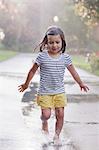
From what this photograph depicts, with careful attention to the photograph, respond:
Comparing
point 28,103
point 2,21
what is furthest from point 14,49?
point 28,103

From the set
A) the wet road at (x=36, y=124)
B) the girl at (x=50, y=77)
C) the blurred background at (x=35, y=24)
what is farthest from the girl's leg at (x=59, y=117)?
the blurred background at (x=35, y=24)

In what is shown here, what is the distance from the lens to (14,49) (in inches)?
3570

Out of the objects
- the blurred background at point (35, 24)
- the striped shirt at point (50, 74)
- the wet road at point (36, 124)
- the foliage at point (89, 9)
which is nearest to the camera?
the wet road at point (36, 124)

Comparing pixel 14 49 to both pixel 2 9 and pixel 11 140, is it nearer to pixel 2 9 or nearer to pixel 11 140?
pixel 2 9

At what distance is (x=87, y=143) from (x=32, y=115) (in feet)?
10.1

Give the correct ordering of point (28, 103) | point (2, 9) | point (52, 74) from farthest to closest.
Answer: point (2, 9), point (28, 103), point (52, 74)

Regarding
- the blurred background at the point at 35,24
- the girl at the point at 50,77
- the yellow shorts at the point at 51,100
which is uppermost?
the girl at the point at 50,77

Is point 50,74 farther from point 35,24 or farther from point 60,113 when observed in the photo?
point 35,24

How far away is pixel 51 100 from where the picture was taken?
7.61 metres

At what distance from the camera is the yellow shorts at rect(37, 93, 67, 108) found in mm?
7578

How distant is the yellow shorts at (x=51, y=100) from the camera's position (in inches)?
298

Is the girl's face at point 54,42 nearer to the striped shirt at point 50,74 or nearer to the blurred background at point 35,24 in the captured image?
the striped shirt at point 50,74

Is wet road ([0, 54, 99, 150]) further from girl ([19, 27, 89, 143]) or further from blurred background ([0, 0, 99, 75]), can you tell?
blurred background ([0, 0, 99, 75])

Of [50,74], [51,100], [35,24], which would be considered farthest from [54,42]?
[35,24]
